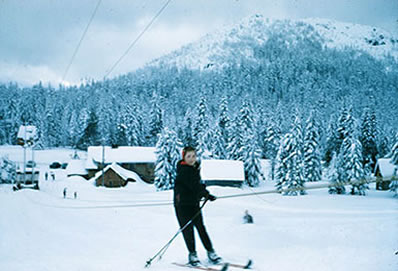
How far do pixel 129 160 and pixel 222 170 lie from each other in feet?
68.2

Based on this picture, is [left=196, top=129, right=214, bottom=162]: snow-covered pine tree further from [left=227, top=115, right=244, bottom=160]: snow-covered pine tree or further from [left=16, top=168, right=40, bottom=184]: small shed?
[left=16, top=168, right=40, bottom=184]: small shed

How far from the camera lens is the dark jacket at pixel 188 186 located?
5.49 m

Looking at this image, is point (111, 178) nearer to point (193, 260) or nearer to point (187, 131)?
point (187, 131)

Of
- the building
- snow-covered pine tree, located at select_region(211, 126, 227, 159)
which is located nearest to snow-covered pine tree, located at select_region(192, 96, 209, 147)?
snow-covered pine tree, located at select_region(211, 126, 227, 159)

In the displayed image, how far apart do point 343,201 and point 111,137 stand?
5532cm

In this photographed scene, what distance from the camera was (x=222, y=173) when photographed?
148ft

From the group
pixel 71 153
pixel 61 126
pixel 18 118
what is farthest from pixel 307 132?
pixel 61 126

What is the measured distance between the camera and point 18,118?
6606cm

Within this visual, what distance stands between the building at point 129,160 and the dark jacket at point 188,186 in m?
54.6

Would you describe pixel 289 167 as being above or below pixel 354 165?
below

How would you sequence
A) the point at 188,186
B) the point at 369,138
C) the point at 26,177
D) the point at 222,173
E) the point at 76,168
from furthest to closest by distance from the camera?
1. the point at 76,168
2. the point at 369,138
3. the point at 222,173
4. the point at 26,177
5. the point at 188,186

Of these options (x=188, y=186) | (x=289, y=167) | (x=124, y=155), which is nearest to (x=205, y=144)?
(x=289, y=167)

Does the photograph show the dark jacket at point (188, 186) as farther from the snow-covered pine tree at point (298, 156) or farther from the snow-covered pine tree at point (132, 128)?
the snow-covered pine tree at point (132, 128)

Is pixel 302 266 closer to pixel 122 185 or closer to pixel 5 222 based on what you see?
pixel 5 222
